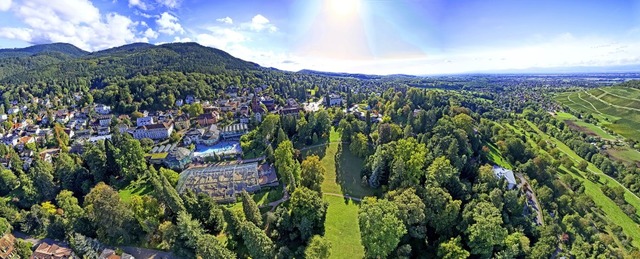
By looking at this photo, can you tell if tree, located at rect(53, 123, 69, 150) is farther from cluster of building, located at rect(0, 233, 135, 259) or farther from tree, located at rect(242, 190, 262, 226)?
tree, located at rect(242, 190, 262, 226)

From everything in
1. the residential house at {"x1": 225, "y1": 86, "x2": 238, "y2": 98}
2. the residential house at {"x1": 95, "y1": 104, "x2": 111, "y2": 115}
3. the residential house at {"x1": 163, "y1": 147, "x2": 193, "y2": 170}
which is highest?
the residential house at {"x1": 225, "y1": 86, "x2": 238, "y2": 98}

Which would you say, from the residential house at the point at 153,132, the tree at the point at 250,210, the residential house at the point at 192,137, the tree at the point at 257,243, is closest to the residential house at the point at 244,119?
the residential house at the point at 192,137

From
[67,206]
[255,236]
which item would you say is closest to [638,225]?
[255,236]

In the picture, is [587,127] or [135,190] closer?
[135,190]

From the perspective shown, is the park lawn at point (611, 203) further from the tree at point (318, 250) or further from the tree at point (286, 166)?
the tree at point (286, 166)

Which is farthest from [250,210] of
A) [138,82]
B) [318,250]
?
[138,82]

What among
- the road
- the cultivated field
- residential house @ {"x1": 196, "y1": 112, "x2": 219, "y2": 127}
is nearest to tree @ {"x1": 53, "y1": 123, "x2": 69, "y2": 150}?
residential house @ {"x1": 196, "y1": 112, "x2": 219, "y2": 127}

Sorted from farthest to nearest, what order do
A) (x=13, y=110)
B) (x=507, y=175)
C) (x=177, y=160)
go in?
(x=13, y=110) → (x=177, y=160) → (x=507, y=175)

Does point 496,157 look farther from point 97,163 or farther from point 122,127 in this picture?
point 122,127
